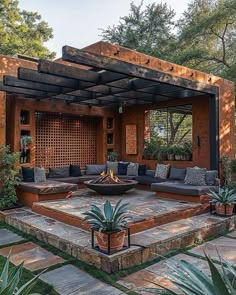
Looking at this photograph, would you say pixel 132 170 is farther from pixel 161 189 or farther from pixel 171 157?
pixel 161 189

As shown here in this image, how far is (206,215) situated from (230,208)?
563 millimetres

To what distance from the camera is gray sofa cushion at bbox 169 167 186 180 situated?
28.7 ft

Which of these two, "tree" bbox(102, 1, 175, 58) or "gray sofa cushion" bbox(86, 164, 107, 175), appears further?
"tree" bbox(102, 1, 175, 58)

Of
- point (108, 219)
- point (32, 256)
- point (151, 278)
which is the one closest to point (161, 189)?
point (108, 219)

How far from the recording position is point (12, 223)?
6156 mm

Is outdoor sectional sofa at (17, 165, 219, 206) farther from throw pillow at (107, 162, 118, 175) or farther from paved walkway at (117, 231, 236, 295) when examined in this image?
throw pillow at (107, 162, 118, 175)

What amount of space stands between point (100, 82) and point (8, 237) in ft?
12.5

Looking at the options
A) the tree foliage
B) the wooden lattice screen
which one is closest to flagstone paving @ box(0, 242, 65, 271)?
the wooden lattice screen

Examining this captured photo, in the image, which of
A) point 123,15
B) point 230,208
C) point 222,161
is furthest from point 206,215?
point 123,15

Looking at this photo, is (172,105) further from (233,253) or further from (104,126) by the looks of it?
(233,253)

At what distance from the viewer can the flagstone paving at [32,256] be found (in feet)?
13.3

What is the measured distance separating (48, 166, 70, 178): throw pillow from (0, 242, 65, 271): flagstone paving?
4485 mm

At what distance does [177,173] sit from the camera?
8.90m

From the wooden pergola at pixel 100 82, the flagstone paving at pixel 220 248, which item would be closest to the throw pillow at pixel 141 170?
the wooden pergola at pixel 100 82
